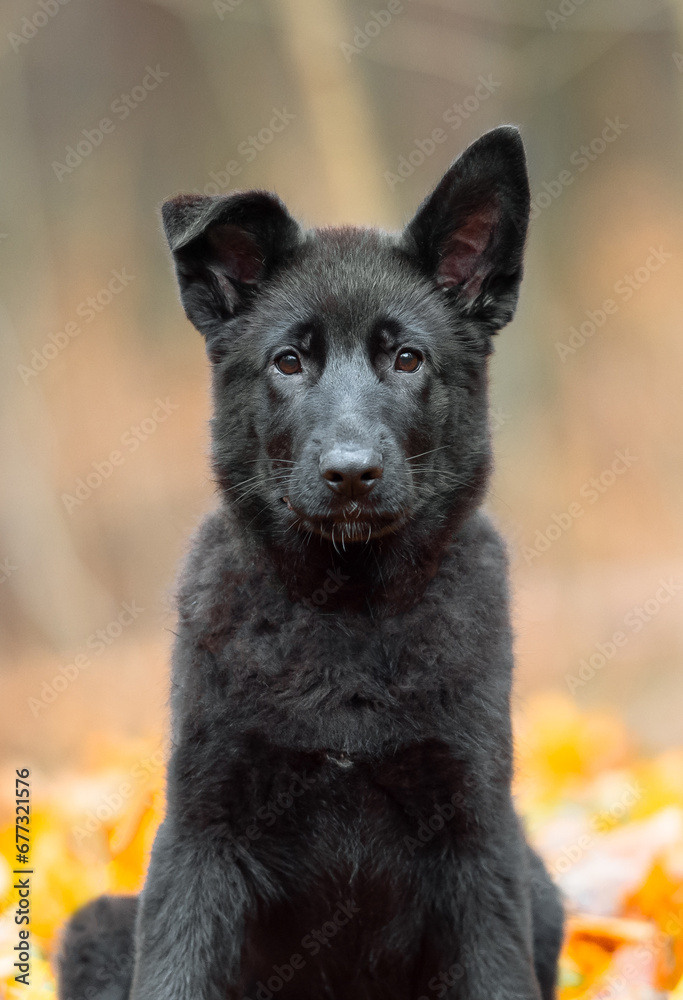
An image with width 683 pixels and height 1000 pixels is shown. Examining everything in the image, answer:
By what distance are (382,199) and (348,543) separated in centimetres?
410

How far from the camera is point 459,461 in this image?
116 inches

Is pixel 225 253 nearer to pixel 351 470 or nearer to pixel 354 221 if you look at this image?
pixel 351 470

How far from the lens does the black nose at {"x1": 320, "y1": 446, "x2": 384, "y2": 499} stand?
8.59 ft

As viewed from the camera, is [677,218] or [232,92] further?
[232,92]

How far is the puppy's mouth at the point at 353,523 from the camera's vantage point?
2.72 m

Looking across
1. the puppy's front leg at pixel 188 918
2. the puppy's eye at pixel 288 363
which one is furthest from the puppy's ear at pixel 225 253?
the puppy's front leg at pixel 188 918

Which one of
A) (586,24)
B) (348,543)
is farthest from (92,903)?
(586,24)

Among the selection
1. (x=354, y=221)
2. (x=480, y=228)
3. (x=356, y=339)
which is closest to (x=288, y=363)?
(x=356, y=339)

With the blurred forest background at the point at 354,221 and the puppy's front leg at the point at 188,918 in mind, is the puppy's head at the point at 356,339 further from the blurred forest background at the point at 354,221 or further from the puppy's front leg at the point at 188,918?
the blurred forest background at the point at 354,221

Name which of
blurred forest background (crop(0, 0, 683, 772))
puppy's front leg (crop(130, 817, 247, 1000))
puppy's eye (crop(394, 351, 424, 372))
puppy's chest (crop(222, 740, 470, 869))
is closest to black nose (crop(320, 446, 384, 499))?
puppy's eye (crop(394, 351, 424, 372))

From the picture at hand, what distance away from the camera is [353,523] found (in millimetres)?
2756

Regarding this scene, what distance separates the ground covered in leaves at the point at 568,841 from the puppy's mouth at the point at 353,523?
83 centimetres

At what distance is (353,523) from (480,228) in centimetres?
90

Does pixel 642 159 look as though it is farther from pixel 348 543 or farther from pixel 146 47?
pixel 348 543
